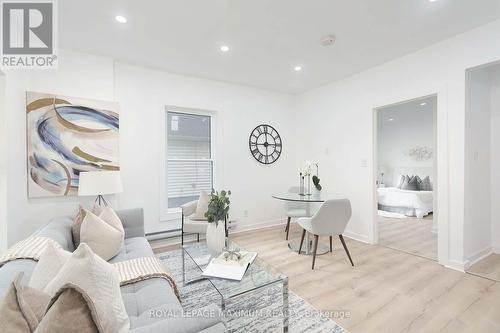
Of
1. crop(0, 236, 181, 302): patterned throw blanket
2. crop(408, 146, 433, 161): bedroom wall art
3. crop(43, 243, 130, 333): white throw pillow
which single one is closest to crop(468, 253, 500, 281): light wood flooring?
crop(0, 236, 181, 302): patterned throw blanket

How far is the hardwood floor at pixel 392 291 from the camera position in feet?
5.83

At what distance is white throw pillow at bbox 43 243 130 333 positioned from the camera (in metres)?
0.87

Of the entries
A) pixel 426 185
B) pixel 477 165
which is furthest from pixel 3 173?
pixel 426 185

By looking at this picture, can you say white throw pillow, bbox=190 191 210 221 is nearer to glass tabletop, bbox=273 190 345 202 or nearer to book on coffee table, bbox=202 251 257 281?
glass tabletop, bbox=273 190 345 202

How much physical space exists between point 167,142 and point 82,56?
1.50 m

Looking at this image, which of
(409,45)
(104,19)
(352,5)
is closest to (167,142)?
(104,19)

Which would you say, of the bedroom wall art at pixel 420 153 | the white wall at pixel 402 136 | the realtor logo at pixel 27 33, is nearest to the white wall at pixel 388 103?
the white wall at pixel 402 136

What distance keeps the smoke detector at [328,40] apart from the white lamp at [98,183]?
2.88m

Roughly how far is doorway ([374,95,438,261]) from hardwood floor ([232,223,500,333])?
0.55 m

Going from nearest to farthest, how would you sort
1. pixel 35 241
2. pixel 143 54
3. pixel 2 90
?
1. pixel 35 241
2. pixel 2 90
3. pixel 143 54

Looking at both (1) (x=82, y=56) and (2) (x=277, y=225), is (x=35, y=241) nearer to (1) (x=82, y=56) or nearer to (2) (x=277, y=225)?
(1) (x=82, y=56)

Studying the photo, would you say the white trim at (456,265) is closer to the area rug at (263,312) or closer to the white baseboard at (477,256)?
the white baseboard at (477,256)

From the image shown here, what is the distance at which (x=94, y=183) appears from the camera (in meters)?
2.57

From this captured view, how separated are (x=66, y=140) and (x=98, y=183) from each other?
0.77m
